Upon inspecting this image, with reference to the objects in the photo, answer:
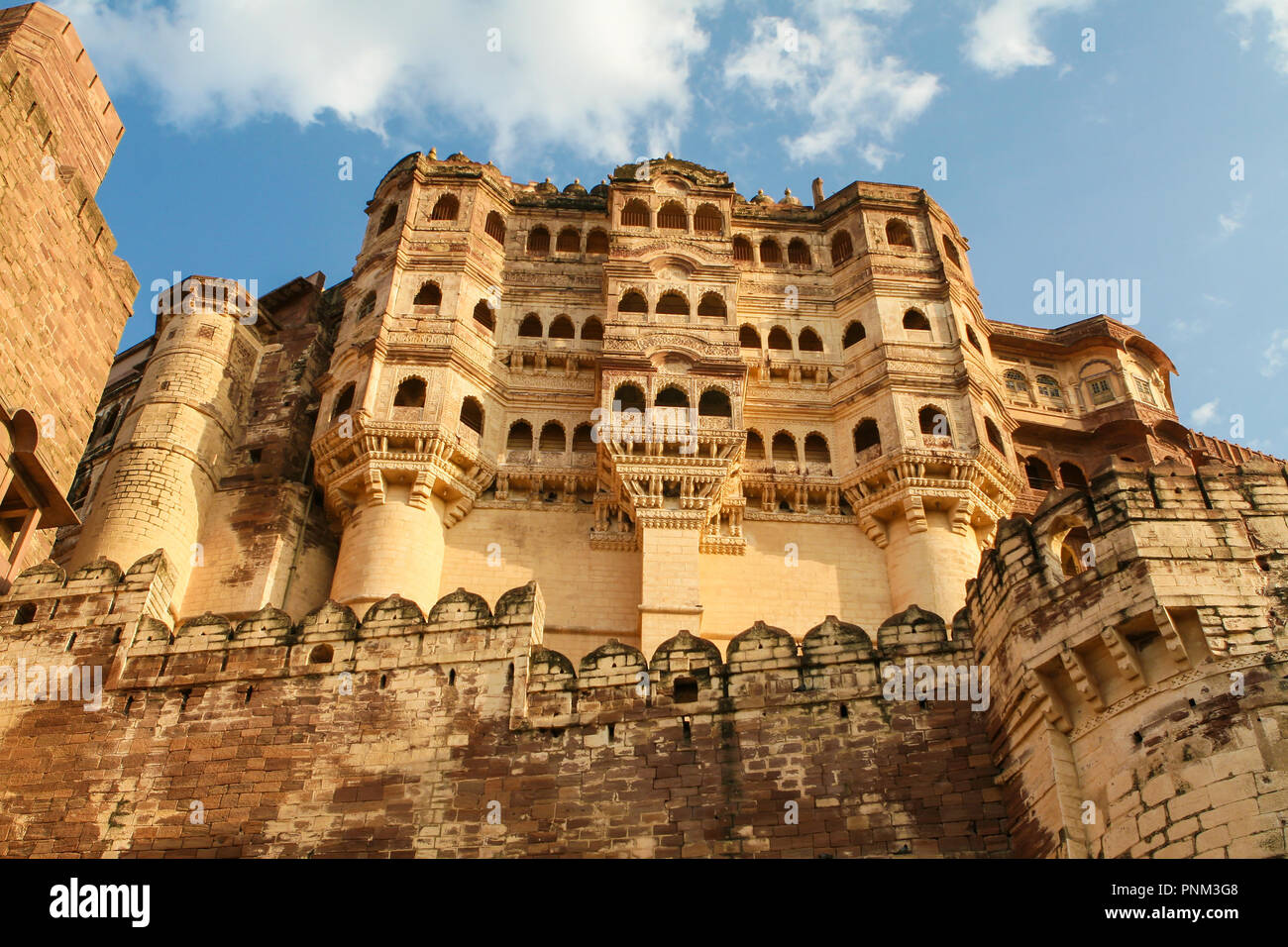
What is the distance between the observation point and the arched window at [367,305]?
92.1ft

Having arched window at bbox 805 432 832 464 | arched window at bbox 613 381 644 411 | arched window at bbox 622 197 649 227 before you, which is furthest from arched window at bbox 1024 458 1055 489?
arched window at bbox 622 197 649 227

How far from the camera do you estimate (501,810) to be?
44.6 ft

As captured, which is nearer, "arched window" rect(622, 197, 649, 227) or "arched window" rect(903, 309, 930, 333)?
"arched window" rect(903, 309, 930, 333)

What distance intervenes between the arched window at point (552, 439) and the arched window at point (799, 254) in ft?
27.0

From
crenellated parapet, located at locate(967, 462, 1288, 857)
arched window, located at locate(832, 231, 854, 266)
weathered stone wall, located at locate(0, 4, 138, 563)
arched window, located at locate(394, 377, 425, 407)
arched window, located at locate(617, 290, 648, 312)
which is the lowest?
crenellated parapet, located at locate(967, 462, 1288, 857)

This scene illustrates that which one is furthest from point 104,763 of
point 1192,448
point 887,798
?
point 1192,448

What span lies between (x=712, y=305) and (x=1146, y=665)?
58.5ft

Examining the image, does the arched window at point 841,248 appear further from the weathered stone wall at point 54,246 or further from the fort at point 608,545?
the weathered stone wall at point 54,246

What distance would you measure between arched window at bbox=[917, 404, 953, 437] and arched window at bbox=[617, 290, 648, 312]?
6.46 meters

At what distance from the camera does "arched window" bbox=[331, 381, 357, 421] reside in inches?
1028

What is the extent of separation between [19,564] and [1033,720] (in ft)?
45.0

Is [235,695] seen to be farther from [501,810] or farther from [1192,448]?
[1192,448]

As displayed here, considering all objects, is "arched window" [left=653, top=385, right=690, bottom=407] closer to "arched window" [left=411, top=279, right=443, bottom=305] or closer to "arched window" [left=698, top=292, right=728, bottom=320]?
"arched window" [left=698, top=292, right=728, bottom=320]
